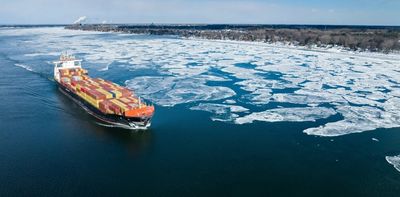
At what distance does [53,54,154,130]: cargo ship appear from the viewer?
1870 centimetres

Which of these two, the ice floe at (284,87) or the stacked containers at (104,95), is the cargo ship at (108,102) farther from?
the ice floe at (284,87)

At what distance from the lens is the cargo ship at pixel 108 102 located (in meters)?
18.7

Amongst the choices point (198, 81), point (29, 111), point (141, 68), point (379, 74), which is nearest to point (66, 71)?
point (141, 68)

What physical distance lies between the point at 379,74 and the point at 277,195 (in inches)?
1032

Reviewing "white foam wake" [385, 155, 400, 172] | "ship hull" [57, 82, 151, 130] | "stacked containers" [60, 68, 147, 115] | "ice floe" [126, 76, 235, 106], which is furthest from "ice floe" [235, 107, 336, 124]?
"stacked containers" [60, 68, 147, 115]

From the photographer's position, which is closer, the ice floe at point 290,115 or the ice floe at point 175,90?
the ice floe at point 290,115

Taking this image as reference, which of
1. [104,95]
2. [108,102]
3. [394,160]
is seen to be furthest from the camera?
[104,95]

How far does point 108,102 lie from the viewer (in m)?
20.9

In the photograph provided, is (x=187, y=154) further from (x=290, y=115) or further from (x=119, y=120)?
(x=290, y=115)

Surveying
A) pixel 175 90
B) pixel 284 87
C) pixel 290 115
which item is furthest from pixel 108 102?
pixel 284 87

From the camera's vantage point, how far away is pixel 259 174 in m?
13.7

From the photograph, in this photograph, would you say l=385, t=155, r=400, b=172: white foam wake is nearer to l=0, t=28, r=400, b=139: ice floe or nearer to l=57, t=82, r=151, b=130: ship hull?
l=0, t=28, r=400, b=139: ice floe

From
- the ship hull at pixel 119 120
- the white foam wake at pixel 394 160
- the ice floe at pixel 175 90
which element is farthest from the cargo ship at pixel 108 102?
the white foam wake at pixel 394 160

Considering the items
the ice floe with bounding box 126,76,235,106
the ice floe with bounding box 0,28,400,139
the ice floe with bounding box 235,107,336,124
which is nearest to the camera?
the ice floe with bounding box 235,107,336,124
